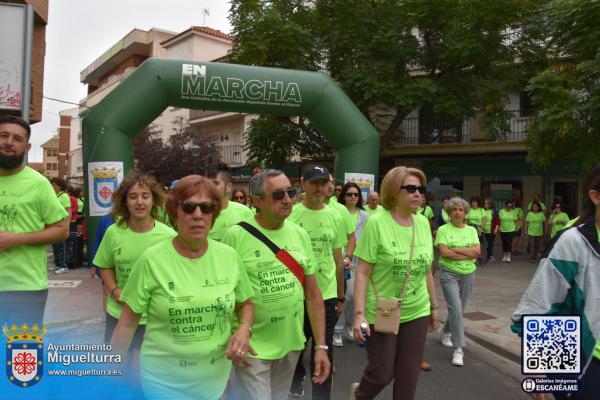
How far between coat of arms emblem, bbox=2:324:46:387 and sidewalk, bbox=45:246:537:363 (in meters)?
3.90

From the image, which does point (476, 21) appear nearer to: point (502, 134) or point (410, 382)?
point (502, 134)

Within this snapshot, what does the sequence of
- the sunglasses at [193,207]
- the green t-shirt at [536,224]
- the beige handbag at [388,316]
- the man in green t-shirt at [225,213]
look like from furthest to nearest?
the green t-shirt at [536,224] < the man in green t-shirt at [225,213] < the beige handbag at [388,316] < the sunglasses at [193,207]

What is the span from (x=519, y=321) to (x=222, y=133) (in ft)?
96.7

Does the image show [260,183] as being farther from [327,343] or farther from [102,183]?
[102,183]

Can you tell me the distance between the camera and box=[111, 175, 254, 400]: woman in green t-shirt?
7.07 ft

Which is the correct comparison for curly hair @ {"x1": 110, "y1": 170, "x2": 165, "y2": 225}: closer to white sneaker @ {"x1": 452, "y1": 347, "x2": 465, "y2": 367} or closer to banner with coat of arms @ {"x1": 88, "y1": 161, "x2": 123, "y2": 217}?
white sneaker @ {"x1": 452, "y1": 347, "x2": 465, "y2": 367}

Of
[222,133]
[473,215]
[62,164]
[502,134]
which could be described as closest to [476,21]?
[502,134]

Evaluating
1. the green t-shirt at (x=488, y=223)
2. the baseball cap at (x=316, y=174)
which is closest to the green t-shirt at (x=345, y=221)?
the baseball cap at (x=316, y=174)

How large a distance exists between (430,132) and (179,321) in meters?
19.0

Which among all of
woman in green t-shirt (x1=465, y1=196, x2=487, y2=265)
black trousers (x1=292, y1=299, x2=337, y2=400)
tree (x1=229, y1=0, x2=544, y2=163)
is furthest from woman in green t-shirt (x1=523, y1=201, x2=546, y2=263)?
black trousers (x1=292, y1=299, x2=337, y2=400)

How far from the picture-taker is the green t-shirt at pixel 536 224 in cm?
1420

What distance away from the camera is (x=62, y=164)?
6078cm

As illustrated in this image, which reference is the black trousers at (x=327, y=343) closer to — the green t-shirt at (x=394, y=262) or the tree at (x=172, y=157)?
the green t-shirt at (x=394, y=262)

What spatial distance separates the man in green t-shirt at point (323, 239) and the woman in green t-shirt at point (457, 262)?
57.7 inches
